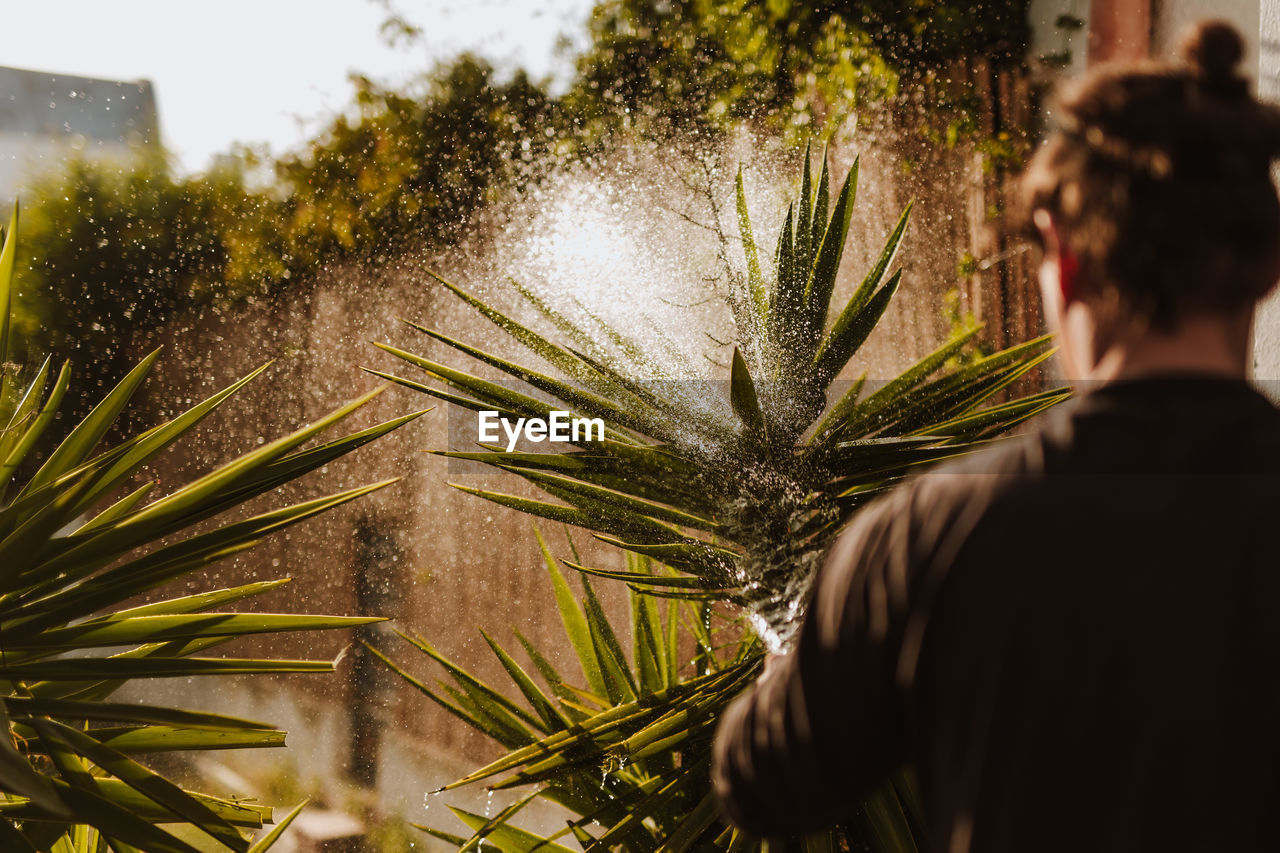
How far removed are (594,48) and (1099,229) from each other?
2231 mm

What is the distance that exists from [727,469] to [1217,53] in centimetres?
85

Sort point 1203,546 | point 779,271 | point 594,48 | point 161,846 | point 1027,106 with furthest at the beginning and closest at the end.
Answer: point 594,48 → point 1027,106 → point 779,271 → point 161,846 → point 1203,546

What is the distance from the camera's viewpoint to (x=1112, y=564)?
1.16ft

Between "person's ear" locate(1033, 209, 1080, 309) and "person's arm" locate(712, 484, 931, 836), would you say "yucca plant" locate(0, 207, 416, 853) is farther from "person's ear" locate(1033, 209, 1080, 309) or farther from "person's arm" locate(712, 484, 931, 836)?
"person's ear" locate(1033, 209, 1080, 309)

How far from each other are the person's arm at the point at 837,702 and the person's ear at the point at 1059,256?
0.16m

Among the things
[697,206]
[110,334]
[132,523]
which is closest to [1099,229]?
[132,523]

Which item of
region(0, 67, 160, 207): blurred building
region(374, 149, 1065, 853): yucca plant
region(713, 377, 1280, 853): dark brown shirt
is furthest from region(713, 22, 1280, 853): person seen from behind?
region(0, 67, 160, 207): blurred building

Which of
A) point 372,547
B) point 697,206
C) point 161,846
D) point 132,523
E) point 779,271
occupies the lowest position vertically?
point 161,846

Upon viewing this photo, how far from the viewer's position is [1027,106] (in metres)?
2.12

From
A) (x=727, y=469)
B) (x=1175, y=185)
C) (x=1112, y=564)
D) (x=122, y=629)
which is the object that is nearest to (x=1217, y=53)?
(x=1175, y=185)

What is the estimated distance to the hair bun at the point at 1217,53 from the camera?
1.32ft

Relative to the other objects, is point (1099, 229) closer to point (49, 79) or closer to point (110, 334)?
point (110, 334)

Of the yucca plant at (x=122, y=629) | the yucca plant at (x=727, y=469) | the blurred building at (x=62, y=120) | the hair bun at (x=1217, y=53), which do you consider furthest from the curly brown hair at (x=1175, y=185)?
the blurred building at (x=62, y=120)

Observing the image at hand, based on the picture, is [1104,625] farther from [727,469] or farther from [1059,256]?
[727,469]
